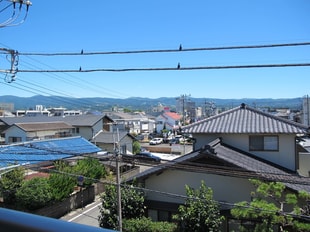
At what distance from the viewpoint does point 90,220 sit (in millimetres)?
15195

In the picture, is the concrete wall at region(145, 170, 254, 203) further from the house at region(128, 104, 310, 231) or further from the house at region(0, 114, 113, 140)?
the house at region(0, 114, 113, 140)

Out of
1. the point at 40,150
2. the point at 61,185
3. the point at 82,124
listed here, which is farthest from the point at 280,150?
the point at 82,124

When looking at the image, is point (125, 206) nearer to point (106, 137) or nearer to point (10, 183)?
point (10, 183)

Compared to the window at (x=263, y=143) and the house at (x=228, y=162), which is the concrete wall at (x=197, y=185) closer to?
the house at (x=228, y=162)

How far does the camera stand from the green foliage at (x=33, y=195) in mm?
14648

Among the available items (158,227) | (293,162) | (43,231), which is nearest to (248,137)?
(293,162)

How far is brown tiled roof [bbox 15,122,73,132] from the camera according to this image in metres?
32.3

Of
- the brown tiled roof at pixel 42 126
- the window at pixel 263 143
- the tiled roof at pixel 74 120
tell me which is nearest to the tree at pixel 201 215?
the window at pixel 263 143

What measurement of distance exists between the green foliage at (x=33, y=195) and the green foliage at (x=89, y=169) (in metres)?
3.46

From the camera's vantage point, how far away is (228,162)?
10.2 metres

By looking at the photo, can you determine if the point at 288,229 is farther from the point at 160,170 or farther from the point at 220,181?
the point at 160,170

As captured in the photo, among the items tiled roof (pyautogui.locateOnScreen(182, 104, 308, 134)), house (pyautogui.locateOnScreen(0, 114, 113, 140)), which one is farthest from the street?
house (pyautogui.locateOnScreen(0, 114, 113, 140))

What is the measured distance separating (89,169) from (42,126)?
17136mm

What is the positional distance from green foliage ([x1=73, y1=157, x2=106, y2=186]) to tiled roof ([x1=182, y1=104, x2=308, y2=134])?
8.32 metres
